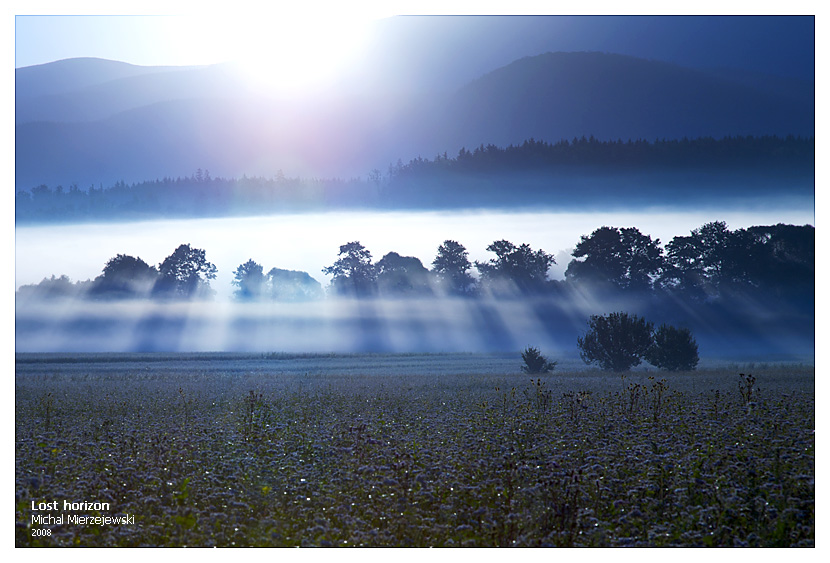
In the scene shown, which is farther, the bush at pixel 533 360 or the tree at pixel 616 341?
the tree at pixel 616 341

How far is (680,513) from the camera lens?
277 inches

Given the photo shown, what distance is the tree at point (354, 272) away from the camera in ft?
52.7

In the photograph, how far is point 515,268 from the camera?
17250 millimetres

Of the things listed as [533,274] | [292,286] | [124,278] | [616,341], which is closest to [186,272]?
[124,278]

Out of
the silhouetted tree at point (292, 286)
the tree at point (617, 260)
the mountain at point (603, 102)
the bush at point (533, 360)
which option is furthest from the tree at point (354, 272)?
the tree at point (617, 260)

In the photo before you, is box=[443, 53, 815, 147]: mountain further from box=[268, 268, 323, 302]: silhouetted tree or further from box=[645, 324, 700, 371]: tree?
box=[645, 324, 700, 371]: tree

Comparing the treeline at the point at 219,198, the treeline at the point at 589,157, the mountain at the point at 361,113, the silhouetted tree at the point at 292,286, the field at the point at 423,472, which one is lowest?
the field at the point at 423,472

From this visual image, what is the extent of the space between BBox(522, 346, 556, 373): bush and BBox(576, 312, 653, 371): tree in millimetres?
2144

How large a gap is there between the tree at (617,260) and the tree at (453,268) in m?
2.89

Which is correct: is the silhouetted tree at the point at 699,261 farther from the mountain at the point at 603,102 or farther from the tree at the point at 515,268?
the tree at the point at 515,268

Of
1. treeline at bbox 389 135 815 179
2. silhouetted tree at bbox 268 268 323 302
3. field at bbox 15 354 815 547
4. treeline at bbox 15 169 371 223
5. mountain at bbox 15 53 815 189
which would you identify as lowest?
field at bbox 15 354 815 547

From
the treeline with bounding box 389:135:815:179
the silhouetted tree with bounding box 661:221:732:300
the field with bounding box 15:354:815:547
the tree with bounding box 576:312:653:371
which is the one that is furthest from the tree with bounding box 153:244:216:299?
the silhouetted tree with bounding box 661:221:732:300

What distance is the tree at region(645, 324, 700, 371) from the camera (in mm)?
18203
